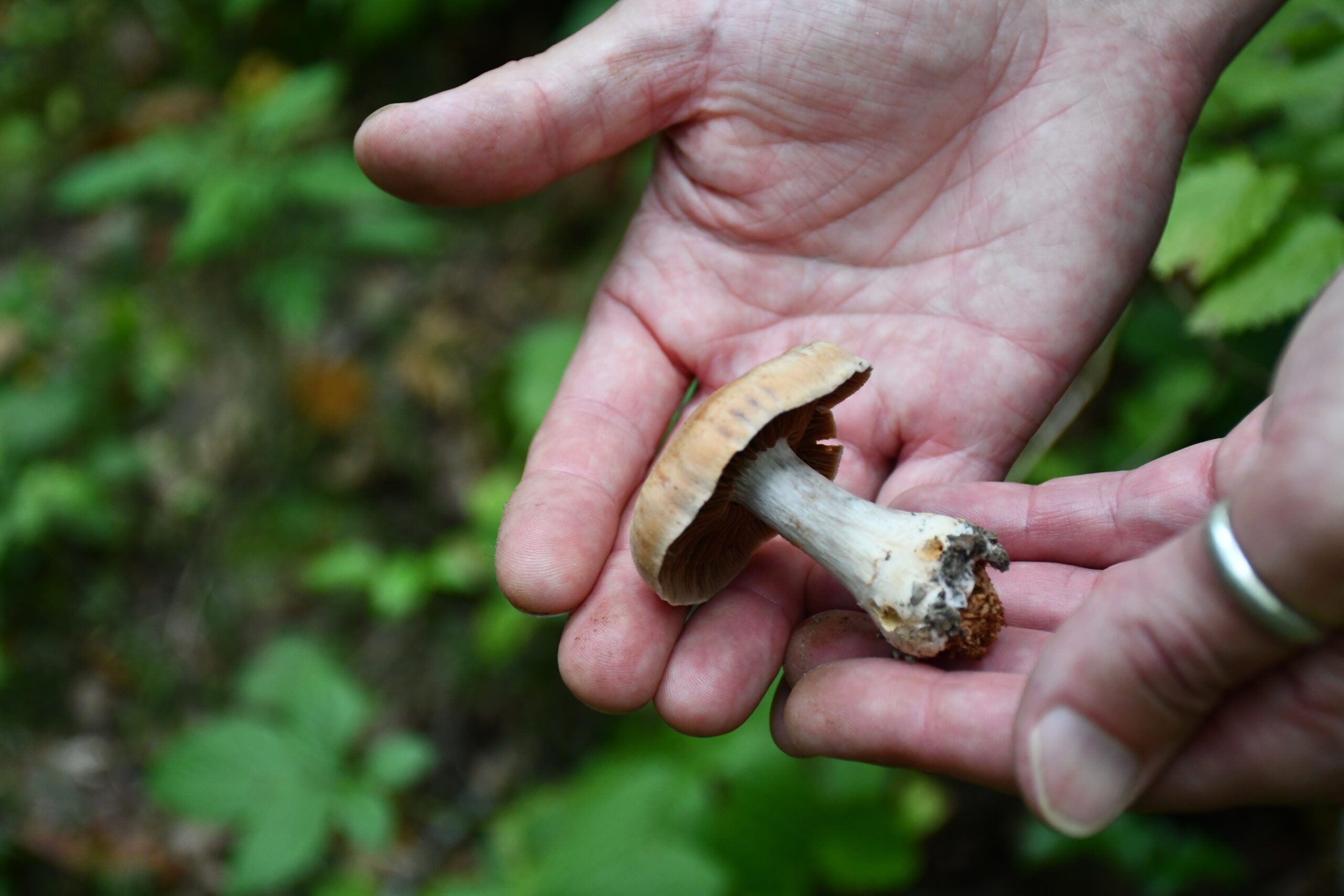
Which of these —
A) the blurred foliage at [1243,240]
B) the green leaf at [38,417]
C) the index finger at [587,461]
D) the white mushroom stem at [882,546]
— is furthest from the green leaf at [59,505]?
the blurred foliage at [1243,240]

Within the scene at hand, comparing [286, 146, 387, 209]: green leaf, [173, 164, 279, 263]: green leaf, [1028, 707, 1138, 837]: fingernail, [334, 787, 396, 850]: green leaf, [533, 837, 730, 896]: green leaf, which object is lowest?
[334, 787, 396, 850]: green leaf

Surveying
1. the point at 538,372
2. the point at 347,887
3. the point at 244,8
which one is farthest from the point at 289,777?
the point at 244,8

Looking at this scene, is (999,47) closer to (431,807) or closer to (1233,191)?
(1233,191)

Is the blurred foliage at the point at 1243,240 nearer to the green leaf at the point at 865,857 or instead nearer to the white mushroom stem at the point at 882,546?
the white mushroom stem at the point at 882,546

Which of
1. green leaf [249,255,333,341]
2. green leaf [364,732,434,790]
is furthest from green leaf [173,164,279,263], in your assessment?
green leaf [364,732,434,790]

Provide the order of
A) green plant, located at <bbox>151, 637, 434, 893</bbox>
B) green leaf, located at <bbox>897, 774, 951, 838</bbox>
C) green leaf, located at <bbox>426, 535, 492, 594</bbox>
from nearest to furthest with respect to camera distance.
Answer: green plant, located at <bbox>151, 637, 434, 893</bbox>, green leaf, located at <bbox>897, 774, 951, 838</bbox>, green leaf, located at <bbox>426, 535, 492, 594</bbox>

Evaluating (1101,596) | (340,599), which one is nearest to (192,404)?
(340,599)

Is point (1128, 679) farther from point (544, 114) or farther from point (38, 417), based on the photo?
point (38, 417)

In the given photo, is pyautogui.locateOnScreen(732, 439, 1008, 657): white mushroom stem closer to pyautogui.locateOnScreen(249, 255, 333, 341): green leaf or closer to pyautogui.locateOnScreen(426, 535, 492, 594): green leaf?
pyautogui.locateOnScreen(426, 535, 492, 594): green leaf
